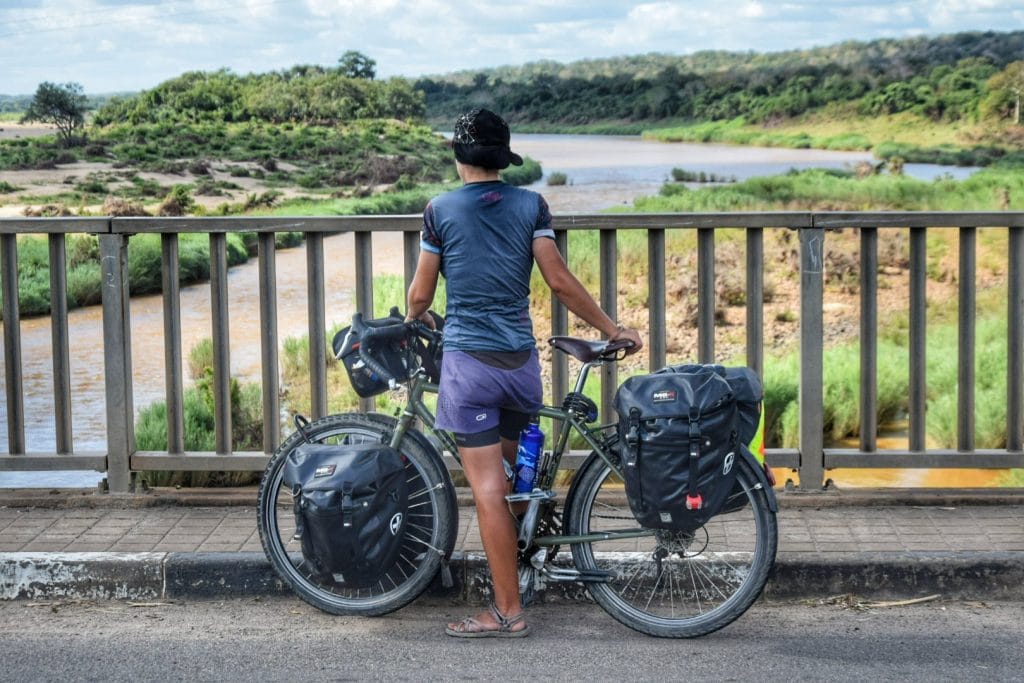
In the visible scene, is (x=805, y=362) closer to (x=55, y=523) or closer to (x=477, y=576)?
(x=477, y=576)

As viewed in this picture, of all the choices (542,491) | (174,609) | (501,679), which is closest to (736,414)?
(542,491)

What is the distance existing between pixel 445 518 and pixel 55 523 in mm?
2077

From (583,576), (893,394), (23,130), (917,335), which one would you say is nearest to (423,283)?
(583,576)

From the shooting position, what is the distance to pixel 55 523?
6.04 meters

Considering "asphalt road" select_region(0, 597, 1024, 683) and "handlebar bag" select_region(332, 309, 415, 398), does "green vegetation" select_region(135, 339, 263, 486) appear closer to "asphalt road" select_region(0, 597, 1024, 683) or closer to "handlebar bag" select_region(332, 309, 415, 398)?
"asphalt road" select_region(0, 597, 1024, 683)

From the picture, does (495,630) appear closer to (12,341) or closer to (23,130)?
(12,341)

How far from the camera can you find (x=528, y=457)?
4.79m

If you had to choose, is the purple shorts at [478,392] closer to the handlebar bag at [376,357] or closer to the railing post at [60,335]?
the handlebar bag at [376,357]

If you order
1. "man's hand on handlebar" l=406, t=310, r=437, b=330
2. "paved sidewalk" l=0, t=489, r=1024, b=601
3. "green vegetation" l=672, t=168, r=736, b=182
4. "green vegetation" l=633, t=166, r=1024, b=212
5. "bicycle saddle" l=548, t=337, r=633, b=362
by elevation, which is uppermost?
"green vegetation" l=672, t=168, r=736, b=182

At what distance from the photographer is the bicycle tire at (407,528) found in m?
4.96

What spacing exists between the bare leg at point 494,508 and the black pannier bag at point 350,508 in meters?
→ 0.30

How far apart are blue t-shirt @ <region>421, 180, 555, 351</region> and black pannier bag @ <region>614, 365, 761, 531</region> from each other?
19.0 inches

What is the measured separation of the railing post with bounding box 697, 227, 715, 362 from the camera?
6066mm

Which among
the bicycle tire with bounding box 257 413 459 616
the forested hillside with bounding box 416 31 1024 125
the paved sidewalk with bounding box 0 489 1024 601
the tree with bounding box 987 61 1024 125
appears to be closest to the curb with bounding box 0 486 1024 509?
the paved sidewalk with bounding box 0 489 1024 601
